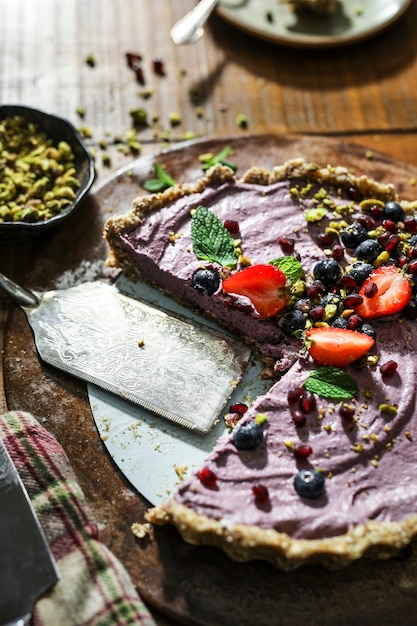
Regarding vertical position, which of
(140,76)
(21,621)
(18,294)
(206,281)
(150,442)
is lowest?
(21,621)

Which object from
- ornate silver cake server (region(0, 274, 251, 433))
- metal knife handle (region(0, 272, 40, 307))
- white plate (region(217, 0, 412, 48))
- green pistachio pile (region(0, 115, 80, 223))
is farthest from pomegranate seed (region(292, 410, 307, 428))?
white plate (region(217, 0, 412, 48))

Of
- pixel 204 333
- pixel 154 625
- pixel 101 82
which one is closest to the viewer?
pixel 154 625

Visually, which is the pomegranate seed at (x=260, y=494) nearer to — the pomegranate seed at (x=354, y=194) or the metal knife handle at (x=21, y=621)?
the metal knife handle at (x=21, y=621)

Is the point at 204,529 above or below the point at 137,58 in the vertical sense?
below

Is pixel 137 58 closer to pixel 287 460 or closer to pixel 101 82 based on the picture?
pixel 101 82

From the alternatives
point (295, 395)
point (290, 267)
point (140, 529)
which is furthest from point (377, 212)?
point (140, 529)

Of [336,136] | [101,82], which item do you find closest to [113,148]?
[101,82]

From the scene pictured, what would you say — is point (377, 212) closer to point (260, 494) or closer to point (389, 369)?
point (389, 369)

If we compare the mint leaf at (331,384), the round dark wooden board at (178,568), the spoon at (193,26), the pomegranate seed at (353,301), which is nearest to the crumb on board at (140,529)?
the round dark wooden board at (178,568)
